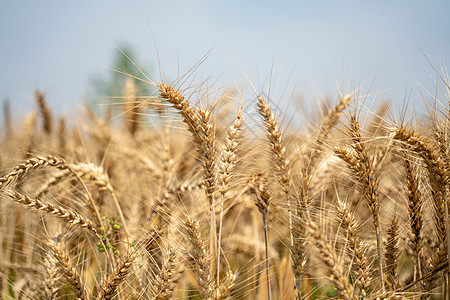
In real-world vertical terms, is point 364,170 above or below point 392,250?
above

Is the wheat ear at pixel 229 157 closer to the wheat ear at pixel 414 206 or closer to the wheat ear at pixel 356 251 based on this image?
the wheat ear at pixel 356 251

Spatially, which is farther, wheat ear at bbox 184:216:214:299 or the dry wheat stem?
the dry wheat stem

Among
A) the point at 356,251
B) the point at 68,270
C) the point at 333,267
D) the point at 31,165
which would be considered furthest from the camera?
the point at 31,165

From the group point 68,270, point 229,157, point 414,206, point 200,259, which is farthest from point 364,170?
point 68,270

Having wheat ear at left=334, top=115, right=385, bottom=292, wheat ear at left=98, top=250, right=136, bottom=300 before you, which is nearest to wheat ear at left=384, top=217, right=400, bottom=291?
wheat ear at left=334, top=115, right=385, bottom=292

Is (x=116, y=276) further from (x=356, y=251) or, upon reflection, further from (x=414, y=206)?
(x=414, y=206)

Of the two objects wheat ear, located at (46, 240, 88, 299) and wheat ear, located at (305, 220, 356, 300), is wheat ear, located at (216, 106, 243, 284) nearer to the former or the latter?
wheat ear, located at (305, 220, 356, 300)

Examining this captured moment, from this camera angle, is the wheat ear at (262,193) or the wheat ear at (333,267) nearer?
the wheat ear at (333,267)

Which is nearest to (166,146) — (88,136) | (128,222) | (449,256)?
(128,222)

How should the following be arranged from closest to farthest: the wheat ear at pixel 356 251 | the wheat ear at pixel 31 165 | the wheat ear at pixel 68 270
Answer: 1. the wheat ear at pixel 356 251
2. the wheat ear at pixel 68 270
3. the wheat ear at pixel 31 165

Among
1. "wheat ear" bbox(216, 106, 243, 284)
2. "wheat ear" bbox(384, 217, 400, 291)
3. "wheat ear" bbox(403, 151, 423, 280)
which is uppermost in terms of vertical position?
"wheat ear" bbox(216, 106, 243, 284)

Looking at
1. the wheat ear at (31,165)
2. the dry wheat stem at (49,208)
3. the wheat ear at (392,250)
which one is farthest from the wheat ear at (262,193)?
the wheat ear at (31,165)

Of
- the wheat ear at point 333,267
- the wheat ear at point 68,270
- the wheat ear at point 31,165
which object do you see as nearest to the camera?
the wheat ear at point 333,267

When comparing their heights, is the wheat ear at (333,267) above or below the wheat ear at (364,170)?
below
